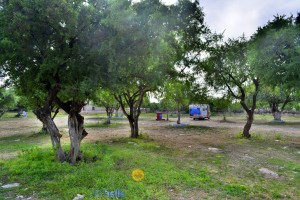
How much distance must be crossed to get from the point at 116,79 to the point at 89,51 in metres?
1.53

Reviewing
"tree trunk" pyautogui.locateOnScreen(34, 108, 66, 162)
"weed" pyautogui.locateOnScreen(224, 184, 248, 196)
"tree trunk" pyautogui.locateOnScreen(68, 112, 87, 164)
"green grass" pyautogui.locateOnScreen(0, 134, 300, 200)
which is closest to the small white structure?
"green grass" pyautogui.locateOnScreen(0, 134, 300, 200)

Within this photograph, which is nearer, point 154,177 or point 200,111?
point 154,177

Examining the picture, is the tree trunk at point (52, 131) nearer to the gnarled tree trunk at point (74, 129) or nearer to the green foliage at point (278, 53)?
the gnarled tree trunk at point (74, 129)

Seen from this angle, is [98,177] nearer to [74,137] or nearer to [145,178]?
[145,178]

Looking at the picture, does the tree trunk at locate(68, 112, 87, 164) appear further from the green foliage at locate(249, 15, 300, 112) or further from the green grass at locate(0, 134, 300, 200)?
the green foliage at locate(249, 15, 300, 112)

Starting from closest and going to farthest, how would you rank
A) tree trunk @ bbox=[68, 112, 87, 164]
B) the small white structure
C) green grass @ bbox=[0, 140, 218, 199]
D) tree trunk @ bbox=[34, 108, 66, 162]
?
green grass @ bbox=[0, 140, 218, 199] → tree trunk @ bbox=[34, 108, 66, 162] → tree trunk @ bbox=[68, 112, 87, 164] → the small white structure

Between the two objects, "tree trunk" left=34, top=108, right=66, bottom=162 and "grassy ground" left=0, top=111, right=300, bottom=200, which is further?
"tree trunk" left=34, top=108, right=66, bottom=162

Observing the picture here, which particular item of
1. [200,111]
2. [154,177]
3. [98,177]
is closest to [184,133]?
[154,177]

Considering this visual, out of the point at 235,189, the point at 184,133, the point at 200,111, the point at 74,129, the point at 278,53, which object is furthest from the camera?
the point at 200,111

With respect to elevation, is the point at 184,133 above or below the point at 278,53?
below

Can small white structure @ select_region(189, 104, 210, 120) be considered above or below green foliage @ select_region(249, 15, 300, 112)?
below

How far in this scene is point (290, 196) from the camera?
6316 millimetres

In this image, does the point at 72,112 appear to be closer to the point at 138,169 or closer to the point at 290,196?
the point at 138,169

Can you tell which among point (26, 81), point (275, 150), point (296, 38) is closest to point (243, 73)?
point (296, 38)
